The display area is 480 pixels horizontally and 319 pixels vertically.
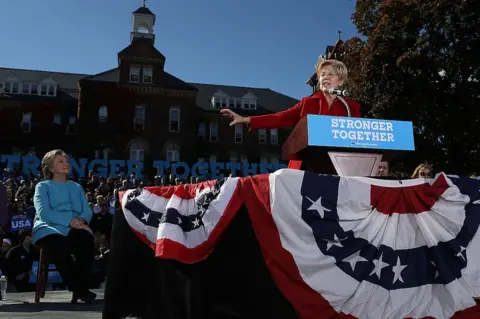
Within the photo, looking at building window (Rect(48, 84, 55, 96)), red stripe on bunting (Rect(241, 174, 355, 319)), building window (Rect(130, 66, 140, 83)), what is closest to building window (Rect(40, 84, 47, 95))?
building window (Rect(48, 84, 55, 96))

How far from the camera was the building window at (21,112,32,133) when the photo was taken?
122 feet

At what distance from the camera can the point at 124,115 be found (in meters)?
37.9

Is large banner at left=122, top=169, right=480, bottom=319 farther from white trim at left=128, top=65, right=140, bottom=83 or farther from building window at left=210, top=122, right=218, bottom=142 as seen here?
building window at left=210, top=122, right=218, bottom=142

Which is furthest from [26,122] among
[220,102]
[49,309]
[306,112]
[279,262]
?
[279,262]

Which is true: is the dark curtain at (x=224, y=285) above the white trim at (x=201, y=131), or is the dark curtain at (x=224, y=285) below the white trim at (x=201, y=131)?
below

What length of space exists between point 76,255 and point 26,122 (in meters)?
36.5

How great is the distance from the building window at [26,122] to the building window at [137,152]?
28.8 ft

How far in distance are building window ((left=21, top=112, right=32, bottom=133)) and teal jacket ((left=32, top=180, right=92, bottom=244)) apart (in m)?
35.8

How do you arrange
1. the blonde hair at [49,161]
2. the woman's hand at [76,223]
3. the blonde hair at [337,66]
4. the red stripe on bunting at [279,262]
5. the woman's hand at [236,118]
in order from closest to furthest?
1. the red stripe on bunting at [279,262]
2. the woman's hand at [236,118]
3. the blonde hair at [337,66]
4. the woman's hand at [76,223]
5. the blonde hair at [49,161]

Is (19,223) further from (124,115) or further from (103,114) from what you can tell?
(103,114)

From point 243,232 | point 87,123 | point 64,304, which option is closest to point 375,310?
point 243,232

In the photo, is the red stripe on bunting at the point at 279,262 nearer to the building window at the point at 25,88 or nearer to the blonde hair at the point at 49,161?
the blonde hair at the point at 49,161

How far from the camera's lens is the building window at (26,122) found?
1463 inches

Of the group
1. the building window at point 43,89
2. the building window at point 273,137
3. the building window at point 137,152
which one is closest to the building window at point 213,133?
the building window at point 273,137
